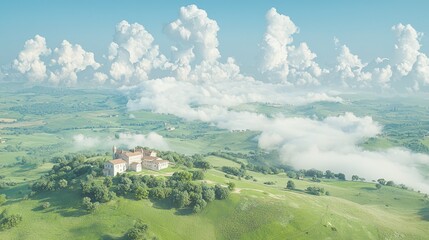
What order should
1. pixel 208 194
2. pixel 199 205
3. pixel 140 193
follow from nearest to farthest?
pixel 199 205
pixel 140 193
pixel 208 194

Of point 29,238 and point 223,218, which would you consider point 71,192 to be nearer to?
point 29,238

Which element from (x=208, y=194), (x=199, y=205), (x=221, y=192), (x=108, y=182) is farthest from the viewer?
(x=108, y=182)

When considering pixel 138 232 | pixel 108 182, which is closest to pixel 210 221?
pixel 138 232

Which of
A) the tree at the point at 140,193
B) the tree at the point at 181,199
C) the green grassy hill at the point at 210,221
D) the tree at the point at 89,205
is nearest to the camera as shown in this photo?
the green grassy hill at the point at 210,221

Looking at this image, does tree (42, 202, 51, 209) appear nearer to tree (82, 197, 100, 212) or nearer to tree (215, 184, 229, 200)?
tree (82, 197, 100, 212)

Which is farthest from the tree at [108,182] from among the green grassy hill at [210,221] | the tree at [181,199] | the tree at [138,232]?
the tree at [138,232]

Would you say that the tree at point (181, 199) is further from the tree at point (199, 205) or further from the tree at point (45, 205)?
Answer: the tree at point (45, 205)

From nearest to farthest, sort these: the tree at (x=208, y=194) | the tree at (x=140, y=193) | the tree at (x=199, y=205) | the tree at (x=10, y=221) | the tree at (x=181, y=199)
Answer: the tree at (x=10, y=221), the tree at (x=199, y=205), the tree at (x=181, y=199), the tree at (x=140, y=193), the tree at (x=208, y=194)

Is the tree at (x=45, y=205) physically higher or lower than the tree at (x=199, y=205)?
lower

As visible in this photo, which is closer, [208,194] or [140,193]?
[140,193]

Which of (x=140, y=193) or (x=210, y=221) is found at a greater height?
(x=140, y=193)

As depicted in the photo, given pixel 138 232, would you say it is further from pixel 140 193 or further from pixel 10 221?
pixel 10 221

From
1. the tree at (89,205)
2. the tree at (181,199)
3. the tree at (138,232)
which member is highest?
the tree at (181,199)
